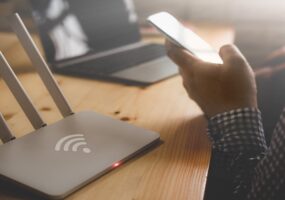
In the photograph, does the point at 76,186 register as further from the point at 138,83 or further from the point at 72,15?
the point at 72,15

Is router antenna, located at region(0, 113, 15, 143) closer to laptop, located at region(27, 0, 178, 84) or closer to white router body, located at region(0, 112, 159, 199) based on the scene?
white router body, located at region(0, 112, 159, 199)

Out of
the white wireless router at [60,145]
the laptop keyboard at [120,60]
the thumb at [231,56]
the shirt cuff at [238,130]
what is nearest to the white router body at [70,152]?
the white wireless router at [60,145]

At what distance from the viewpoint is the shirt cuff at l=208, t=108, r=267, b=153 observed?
665mm

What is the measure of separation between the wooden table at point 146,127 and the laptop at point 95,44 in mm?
46

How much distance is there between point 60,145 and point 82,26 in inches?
23.3

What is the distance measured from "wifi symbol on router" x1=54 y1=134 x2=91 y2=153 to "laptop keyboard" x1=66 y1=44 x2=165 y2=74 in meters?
0.37

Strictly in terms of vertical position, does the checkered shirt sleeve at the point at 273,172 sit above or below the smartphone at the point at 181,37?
below

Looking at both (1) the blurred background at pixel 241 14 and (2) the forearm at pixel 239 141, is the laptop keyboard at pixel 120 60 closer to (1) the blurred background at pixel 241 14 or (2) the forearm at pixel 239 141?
(2) the forearm at pixel 239 141

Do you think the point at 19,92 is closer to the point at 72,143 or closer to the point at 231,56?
the point at 72,143

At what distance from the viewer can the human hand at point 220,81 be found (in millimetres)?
713

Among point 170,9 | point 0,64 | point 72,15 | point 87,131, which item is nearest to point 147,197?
point 87,131

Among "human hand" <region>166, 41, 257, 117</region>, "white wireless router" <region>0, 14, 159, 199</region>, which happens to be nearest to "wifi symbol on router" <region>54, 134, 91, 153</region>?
"white wireless router" <region>0, 14, 159, 199</region>

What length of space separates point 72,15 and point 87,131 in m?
0.55

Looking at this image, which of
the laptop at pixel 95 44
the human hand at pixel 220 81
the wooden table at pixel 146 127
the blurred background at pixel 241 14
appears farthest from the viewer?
the blurred background at pixel 241 14
